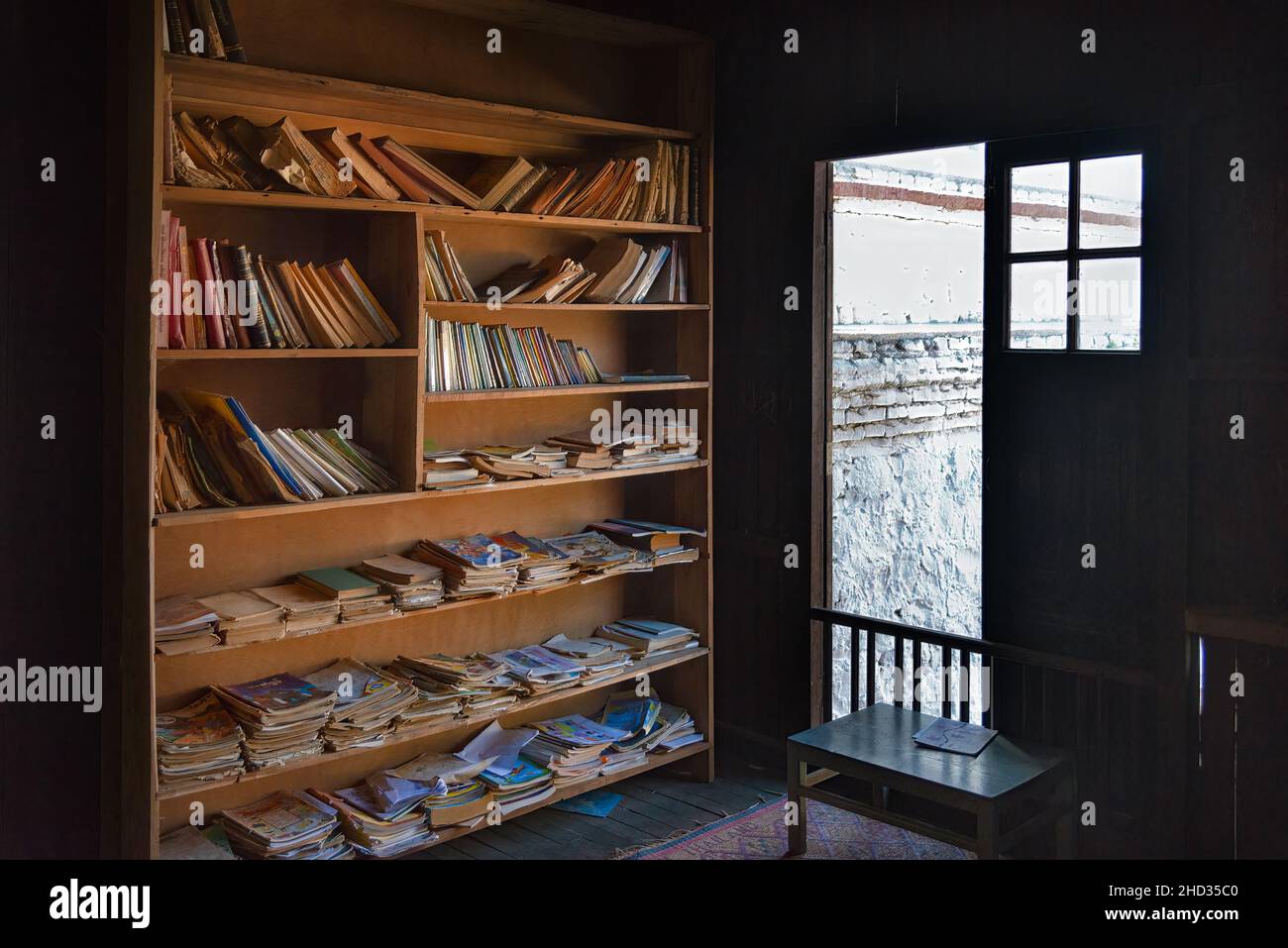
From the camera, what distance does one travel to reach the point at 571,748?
405 cm

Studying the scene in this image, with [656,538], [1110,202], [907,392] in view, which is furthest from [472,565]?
[907,392]

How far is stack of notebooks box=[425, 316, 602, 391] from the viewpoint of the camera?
3.67 metres

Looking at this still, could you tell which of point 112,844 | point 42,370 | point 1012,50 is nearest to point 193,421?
point 42,370

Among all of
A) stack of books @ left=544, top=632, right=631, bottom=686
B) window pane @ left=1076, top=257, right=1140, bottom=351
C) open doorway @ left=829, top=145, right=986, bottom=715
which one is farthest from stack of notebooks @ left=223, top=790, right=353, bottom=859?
window pane @ left=1076, top=257, right=1140, bottom=351

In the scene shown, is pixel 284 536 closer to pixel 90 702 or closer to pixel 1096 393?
pixel 90 702

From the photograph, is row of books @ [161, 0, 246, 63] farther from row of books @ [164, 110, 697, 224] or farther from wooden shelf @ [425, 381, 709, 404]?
wooden shelf @ [425, 381, 709, 404]

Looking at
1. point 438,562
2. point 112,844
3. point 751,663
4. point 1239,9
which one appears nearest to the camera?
point 1239,9

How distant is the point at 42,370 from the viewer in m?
3.19

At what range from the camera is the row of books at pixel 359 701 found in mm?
3180

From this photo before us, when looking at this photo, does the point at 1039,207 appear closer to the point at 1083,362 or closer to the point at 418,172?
the point at 1083,362

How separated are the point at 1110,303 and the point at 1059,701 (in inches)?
49.0

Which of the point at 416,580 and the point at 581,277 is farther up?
the point at 581,277

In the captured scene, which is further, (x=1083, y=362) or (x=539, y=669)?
(x=539, y=669)

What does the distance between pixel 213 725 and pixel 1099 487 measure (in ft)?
8.83
